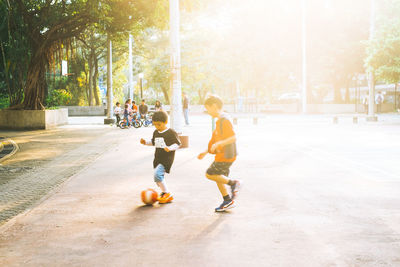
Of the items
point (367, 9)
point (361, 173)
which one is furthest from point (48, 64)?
point (367, 9)

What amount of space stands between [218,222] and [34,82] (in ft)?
68.3

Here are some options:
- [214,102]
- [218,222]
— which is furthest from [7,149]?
[218,222]

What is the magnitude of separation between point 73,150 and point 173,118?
305 centimetres

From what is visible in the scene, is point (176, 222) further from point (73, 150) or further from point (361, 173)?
point (73, 150)

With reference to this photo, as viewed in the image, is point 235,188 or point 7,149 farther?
point 7,149

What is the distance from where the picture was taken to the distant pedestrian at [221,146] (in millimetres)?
6492

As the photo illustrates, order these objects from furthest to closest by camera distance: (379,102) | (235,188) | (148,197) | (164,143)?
(379,102) < (164,143) < (148,197) < (235,188)

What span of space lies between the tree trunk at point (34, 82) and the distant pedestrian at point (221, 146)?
19.8 m

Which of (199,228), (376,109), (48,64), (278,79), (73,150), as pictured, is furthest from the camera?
(278,79)

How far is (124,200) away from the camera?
294 inches

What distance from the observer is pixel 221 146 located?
6.46m

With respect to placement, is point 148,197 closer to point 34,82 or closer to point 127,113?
point 127,113

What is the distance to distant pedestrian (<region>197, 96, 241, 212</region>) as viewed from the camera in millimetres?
6492

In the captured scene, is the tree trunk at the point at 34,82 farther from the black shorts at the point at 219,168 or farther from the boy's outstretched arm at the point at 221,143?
the boy's outstretched arm at the point at 221,143
